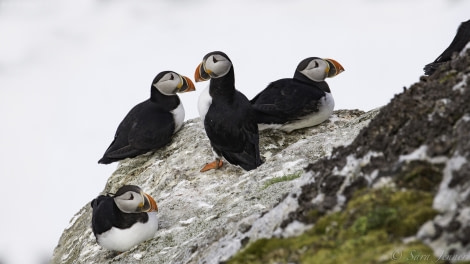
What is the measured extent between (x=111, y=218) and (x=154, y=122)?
4.23m

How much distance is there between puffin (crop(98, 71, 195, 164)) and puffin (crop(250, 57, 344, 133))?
1582mm

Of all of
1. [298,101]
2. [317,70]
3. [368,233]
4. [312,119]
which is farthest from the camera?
[317,70]

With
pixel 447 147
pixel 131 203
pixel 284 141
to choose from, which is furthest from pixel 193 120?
pixel 447 147

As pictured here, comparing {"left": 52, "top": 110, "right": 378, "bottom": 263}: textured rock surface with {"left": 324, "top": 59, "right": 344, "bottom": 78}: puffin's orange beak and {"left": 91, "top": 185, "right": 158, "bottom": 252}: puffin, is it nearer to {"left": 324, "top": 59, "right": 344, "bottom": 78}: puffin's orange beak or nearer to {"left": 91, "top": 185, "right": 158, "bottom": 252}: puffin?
{"left": 91, "top": 185, "right": 158, "bottom": 252}: puffin

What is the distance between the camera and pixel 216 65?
13.9 meters

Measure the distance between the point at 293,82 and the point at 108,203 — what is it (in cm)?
528

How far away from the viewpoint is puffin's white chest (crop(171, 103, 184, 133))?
15297mm

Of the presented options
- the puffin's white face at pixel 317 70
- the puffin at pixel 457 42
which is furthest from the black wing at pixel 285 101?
the puffin at pixel 457 42

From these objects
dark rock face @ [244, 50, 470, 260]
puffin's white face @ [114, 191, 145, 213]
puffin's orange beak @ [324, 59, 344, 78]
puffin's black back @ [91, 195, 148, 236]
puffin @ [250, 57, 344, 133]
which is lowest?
puffin's black back @ [91, 195, 148, 236]

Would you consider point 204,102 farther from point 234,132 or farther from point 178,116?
point 178,116

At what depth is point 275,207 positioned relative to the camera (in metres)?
7.11

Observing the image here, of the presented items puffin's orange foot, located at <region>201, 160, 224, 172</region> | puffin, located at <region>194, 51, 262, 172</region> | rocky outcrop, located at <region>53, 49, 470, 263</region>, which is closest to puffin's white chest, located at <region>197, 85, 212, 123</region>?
puffin, located at <region>194, 51, 262, 172</region>

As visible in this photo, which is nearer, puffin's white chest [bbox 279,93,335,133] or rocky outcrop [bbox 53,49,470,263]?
rocky outcrop [bbox 53,49,470,263]

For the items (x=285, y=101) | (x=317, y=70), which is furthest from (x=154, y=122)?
(x=317, y=70)
